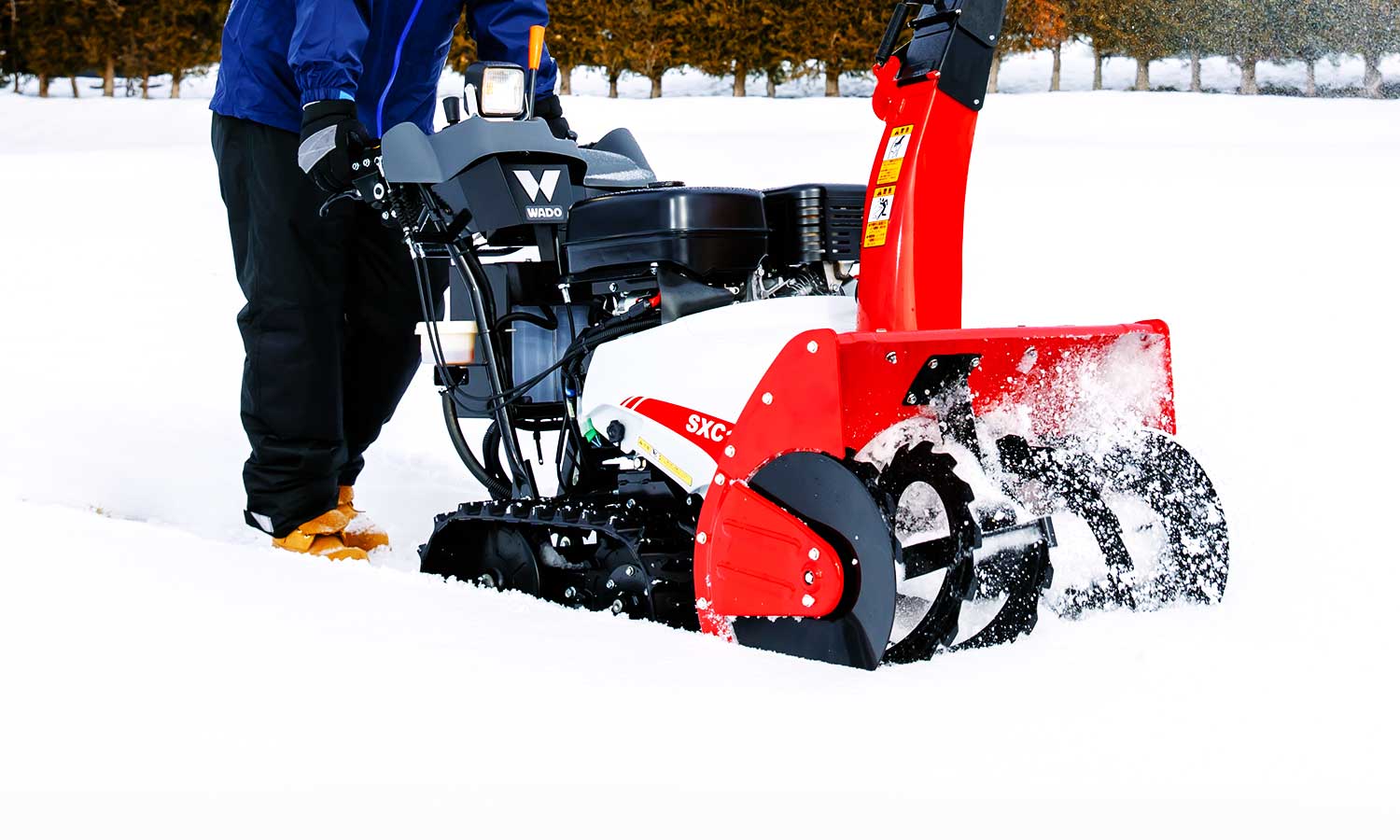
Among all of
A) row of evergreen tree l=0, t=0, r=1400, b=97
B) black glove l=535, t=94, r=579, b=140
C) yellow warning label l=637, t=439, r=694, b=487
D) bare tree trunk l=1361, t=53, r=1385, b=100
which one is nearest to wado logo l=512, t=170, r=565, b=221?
yellow warning label l=637, t=439, r=694, b=487

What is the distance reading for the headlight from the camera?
9.49 ft

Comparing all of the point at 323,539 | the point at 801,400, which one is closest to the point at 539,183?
the point at 801,400

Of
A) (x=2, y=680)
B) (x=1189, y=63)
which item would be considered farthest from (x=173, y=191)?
(x=1189, y=63)

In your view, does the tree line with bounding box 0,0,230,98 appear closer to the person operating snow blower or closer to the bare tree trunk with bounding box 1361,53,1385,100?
the bare tree trunk with bounding box 1361,53,1385,100

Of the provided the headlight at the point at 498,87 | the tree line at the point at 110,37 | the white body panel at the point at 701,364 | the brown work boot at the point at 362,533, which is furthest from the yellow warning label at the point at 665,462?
the tree line at the point at 110,37

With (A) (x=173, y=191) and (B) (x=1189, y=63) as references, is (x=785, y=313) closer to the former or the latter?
(A) (x=173, y=191)

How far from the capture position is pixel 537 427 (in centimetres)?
318

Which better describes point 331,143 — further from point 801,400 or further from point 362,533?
point 801,400

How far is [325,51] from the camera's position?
308 centimetres

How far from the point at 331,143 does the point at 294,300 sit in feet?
1.87

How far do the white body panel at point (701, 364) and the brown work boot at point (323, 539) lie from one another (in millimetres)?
1174

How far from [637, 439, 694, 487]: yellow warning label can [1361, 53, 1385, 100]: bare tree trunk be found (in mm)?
21896

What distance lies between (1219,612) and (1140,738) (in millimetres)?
683

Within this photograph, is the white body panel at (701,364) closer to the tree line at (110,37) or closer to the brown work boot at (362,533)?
the brown work boot at (362,533)
